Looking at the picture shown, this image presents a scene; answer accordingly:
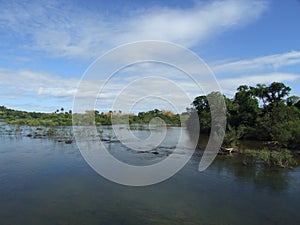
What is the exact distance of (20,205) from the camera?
690 centimetres

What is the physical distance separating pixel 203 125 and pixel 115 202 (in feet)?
84.5

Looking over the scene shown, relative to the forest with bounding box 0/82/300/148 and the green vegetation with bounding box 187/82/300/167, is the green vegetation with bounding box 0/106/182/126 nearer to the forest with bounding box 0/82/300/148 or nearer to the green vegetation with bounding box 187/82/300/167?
the forest with bounding box 0/82/300/148

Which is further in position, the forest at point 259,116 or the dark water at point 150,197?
the forest at point 259,116

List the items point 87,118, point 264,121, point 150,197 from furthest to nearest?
point 87,118 < point 264,121 < point 150,197

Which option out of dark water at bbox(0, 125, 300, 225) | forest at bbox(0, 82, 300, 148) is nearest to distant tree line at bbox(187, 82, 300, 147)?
forest at bbox(0, 82, 300, 148)

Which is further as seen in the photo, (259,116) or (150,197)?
(259,116)

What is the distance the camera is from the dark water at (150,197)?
20.6ft

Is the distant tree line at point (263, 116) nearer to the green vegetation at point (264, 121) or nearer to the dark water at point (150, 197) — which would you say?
the green vegetation at point (264, 121)

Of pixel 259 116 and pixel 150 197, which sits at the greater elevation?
pixel 259 116

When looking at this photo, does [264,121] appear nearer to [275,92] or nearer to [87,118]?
[275,92]

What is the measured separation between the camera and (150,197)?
7781 millimetres

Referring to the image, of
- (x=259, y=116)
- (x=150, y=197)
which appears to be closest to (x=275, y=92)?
(x=259, y=116)

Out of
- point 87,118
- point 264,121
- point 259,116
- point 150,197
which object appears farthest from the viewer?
point 87,118

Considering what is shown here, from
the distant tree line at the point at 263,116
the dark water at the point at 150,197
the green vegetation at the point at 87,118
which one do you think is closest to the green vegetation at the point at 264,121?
the distant tree line at the point at 263,116
